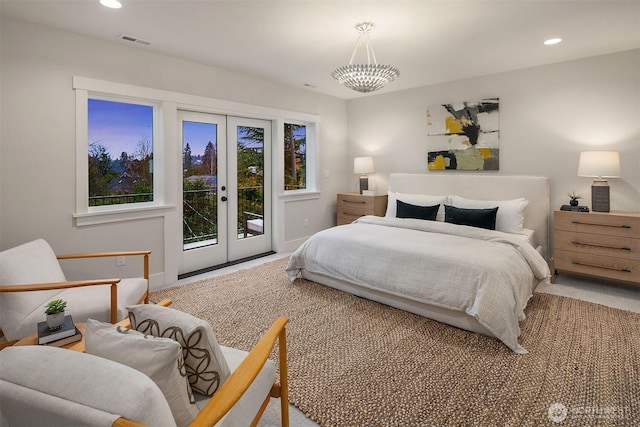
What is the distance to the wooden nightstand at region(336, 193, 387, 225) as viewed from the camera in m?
5.33

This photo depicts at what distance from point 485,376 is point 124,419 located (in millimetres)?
2029

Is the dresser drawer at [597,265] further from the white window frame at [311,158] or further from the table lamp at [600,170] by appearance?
the white window frame at [311,158]

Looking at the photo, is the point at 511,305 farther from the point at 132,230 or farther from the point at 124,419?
the point at 132,230

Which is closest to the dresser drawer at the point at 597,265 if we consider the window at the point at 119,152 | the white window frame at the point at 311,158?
the white window frame at the point at 311,158

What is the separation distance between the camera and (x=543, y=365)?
217 centimetres

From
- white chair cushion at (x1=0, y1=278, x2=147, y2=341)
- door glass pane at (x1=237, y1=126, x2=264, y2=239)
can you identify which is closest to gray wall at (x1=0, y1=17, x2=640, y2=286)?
door glass pane at (x1=237, y1=126, x2=264, y2=239)

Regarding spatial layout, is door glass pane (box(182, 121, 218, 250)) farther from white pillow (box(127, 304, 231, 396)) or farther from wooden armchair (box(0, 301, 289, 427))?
wooden armchair (box(0, 301, 289, 427))

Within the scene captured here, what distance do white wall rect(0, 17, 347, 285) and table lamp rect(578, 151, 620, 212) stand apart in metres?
4.42

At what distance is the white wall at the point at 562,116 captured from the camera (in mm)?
3656

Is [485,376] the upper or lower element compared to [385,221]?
lower

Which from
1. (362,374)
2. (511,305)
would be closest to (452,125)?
(511,305)

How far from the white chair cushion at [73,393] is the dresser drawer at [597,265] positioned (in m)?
4.16

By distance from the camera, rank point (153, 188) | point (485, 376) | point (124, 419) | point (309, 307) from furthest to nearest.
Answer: point (153, 188) < point (309, 307) < point (485, 376) < point (124, 419)

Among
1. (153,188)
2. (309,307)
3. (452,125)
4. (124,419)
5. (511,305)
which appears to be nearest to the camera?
(124,419)
